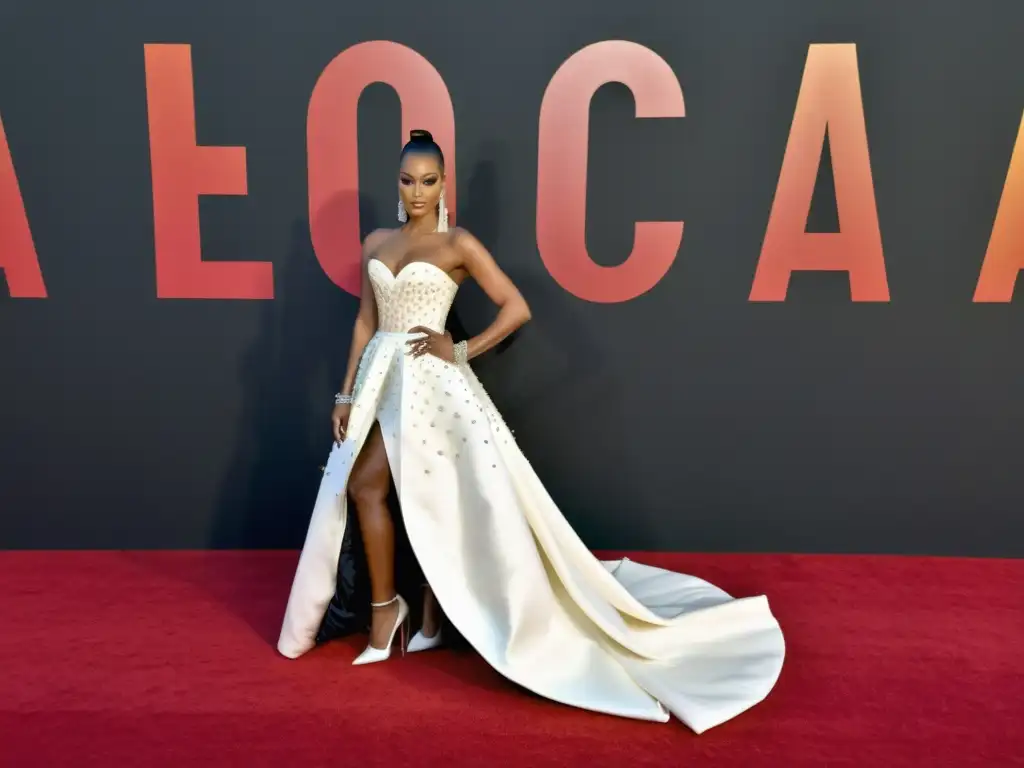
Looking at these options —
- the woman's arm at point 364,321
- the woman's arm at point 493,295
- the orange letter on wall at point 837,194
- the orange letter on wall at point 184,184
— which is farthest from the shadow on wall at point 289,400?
the orange letter on wall at point 837,194

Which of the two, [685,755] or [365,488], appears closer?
[685,755]

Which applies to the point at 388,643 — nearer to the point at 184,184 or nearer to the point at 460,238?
the point at 460,238

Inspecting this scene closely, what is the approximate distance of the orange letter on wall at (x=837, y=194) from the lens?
2.56 meters

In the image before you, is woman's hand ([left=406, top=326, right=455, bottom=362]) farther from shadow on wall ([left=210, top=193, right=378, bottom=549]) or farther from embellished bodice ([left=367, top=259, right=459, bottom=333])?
shadow on wall ([left=210, top=193, right=378, bottom=549])

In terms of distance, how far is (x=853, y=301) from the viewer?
8.93ft

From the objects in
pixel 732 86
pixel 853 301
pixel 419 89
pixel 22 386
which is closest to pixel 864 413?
pixel 853 301

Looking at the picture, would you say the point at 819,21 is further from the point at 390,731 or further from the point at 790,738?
the point at 390,731

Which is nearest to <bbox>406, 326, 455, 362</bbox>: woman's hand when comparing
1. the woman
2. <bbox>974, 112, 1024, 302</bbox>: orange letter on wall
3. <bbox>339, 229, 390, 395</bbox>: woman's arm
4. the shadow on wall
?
the woman

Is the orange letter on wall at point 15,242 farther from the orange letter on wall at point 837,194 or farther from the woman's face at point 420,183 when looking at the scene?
Answer: the orange letter on wall at point 837,194

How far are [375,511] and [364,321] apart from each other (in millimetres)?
600

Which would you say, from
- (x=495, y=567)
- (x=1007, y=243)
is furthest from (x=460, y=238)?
(x=1007, y=243)

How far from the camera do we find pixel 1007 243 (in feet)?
8.73

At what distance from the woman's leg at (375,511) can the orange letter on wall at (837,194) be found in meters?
1.53

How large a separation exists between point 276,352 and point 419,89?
1101 mm
